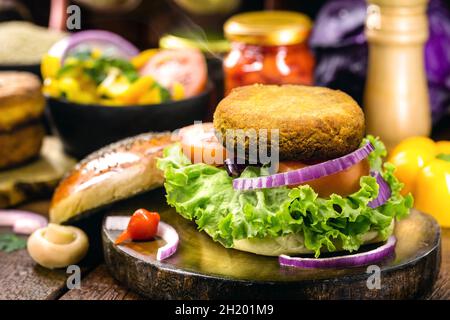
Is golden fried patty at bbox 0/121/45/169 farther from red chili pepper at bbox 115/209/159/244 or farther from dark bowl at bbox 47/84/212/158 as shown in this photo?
red chili pepper at bbox 115/209/159/244

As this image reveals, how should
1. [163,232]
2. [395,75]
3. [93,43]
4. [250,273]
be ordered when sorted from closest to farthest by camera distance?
[250,273], [163,232], [395,75], [93,43]

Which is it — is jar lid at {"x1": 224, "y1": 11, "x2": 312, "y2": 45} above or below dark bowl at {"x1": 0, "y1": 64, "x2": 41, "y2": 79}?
above

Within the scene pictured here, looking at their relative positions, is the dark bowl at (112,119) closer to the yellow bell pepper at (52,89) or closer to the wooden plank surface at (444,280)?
the yellow bell pepper at (52,89)

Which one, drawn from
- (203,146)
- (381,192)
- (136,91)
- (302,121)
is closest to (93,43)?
(136,91)

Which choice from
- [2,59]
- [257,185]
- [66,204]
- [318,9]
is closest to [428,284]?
[257,185]

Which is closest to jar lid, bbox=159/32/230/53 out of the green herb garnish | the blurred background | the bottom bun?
the blurred background

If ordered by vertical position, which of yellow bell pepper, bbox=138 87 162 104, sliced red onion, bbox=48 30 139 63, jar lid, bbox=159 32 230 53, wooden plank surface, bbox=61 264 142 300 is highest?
sliced red onion, bbox=48 30 139 63

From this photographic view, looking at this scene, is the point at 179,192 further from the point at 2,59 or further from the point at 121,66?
the point at 2,59

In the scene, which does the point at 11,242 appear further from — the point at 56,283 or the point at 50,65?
the point at 50,65
